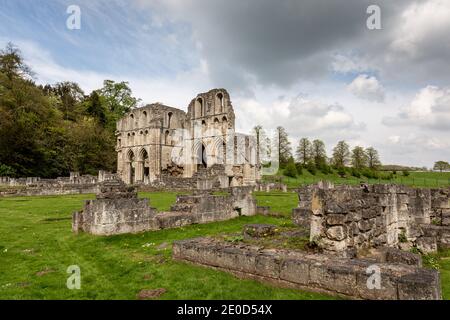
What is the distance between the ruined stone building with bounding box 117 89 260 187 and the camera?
126ft

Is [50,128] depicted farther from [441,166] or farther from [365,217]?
[441,166]

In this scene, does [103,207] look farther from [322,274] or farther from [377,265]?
[377,265]

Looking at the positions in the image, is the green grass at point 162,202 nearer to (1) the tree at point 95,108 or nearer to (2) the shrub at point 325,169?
(2) the shrub at point 325,169

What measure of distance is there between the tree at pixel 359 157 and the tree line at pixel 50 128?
5178cm

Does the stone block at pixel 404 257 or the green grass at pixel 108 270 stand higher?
the stone block at pixel 404 257

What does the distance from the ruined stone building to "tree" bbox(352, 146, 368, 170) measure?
125ft

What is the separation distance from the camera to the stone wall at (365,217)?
20.4 feet

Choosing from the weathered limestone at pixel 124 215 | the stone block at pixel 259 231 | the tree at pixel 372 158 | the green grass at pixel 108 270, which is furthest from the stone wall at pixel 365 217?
the tree at pixel 372 158

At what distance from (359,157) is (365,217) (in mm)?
69150

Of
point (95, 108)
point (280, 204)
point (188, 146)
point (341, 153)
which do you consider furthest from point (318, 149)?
point (280, 204)

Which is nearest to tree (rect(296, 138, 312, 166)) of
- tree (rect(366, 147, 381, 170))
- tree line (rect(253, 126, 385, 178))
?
tree line (rect(253, 126, 385, 178))

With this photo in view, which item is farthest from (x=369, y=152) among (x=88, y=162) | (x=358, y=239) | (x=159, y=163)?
(x=358, y=239)

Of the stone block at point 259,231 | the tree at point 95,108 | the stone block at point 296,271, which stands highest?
the tree at point 95,108

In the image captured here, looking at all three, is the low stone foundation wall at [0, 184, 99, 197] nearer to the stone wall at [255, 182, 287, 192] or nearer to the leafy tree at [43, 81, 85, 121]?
the stone wall at [255, 182, 287, 192]
